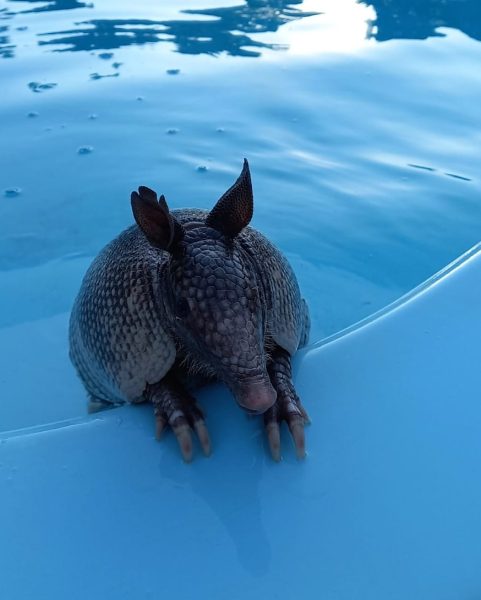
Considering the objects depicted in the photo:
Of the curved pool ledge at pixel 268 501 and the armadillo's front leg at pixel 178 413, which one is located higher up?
the armadillo's front leg at pixel 178 413

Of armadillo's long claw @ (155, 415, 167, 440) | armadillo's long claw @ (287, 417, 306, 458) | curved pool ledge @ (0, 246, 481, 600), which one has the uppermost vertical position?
armadillo's long claw @ (287, 417, 306, 458)

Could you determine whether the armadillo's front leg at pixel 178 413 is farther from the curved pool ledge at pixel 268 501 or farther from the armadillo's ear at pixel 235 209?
the armadillo's ear at pixel 235 209

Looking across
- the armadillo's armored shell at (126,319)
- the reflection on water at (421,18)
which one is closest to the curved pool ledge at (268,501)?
the armadillo's armored shell at (126,319)

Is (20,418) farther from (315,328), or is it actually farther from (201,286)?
(201,286)

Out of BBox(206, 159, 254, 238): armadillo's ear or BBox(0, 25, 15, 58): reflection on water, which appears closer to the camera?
BBox(206, 159, 254, 238): armadillo's ear

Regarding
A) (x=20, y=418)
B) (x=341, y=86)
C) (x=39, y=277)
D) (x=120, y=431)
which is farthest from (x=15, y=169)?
(x=120, y=431)

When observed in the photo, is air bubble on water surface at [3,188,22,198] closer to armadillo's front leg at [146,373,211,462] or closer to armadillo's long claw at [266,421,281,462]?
armadillo's front leg at [146,373,211,462]

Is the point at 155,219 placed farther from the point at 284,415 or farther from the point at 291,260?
the point at 291,260

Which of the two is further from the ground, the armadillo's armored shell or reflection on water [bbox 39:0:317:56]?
the armadillo's armored shell

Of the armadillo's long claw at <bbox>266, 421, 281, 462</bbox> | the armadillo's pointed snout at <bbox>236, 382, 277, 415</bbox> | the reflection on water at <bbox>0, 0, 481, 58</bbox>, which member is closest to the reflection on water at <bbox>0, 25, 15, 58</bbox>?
the reflection on water at <bbox>0, 0, 481, 58</bbox>
